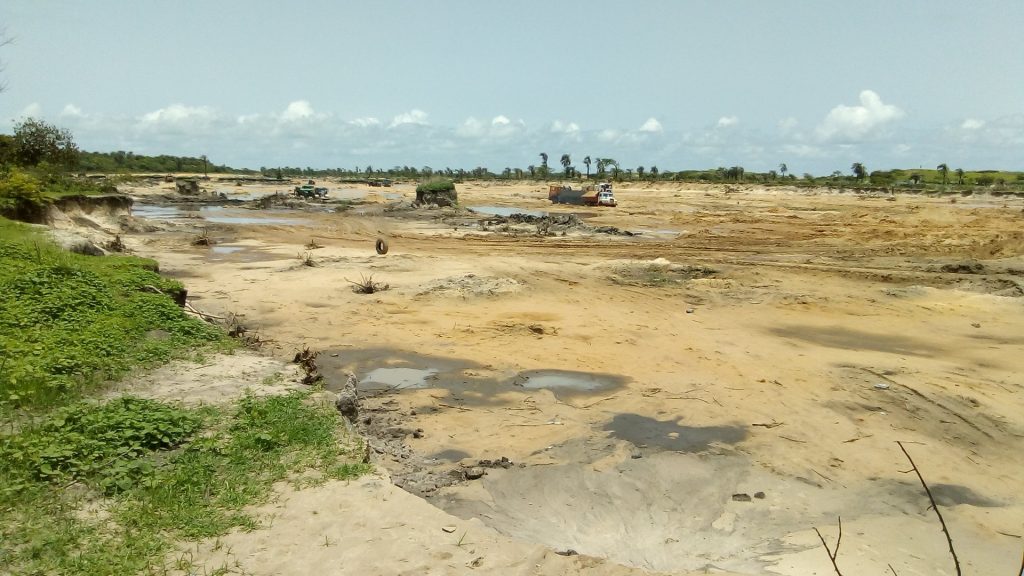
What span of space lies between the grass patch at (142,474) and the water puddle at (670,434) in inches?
128

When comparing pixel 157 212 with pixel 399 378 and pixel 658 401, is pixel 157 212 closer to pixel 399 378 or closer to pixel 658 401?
pixel 399 378

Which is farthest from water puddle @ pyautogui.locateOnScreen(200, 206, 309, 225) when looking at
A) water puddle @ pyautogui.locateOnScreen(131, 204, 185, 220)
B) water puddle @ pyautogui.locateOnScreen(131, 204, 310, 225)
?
water puddle @ pyautogui.locateOnScreen(131, 204, 185, 220)

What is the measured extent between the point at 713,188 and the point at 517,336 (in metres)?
57.6

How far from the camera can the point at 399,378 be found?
978 centimetres

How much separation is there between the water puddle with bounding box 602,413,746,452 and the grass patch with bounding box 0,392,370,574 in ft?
10.7

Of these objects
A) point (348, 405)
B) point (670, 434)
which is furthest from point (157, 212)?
point (670, 434)

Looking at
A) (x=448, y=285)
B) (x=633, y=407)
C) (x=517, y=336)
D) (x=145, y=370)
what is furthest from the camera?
(x=448, y=285)

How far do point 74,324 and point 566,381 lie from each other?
6.60 meters

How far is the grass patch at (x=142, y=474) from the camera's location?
4289 millimetres

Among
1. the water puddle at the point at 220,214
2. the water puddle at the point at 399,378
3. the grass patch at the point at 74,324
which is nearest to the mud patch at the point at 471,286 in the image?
the water puddle at the point at 399,378

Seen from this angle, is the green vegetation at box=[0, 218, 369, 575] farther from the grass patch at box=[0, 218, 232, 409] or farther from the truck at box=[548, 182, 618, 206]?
the truck at box=[548, 182, 618, 206]

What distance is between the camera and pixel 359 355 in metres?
10.9

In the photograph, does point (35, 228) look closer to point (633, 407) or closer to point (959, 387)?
point (633, 407)

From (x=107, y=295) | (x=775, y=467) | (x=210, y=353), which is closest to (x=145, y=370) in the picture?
(x=210, y=353)
